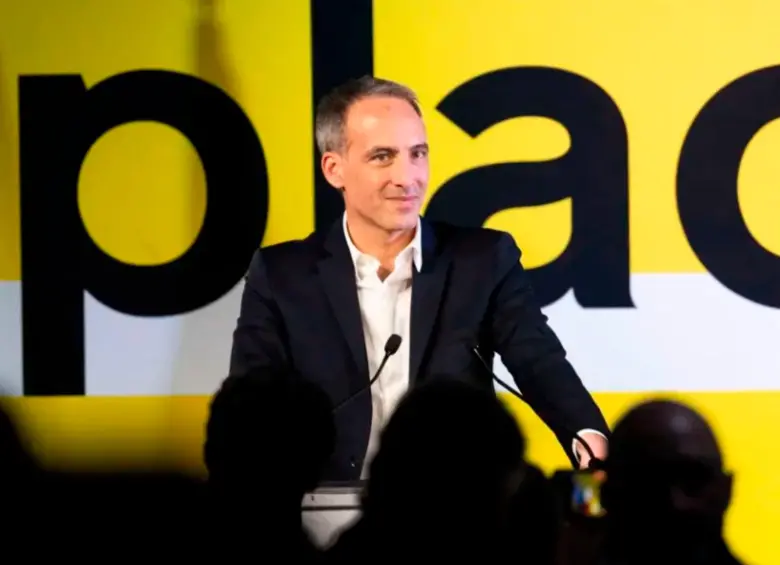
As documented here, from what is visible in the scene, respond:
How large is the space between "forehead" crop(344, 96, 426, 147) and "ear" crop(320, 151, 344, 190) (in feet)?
0.27

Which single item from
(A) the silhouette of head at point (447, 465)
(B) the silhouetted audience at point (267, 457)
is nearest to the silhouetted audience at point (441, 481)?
(A) the silhouette of head at point (447, 465)

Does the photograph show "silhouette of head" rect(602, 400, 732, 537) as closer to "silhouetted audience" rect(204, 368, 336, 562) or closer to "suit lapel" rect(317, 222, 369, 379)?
"silhouetted audience" rect(204, 368, 336, 562)

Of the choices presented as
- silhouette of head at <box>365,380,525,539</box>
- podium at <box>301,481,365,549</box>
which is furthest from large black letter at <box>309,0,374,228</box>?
silhouette of head at <box>365,380,525,539</box>

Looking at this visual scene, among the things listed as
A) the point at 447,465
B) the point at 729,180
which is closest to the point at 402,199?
the point at 729,180

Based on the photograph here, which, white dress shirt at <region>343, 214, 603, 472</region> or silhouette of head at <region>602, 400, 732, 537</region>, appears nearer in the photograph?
silhouette of head at <region>602, 400, 732, 537</region>

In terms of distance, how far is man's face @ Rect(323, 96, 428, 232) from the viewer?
264 cm

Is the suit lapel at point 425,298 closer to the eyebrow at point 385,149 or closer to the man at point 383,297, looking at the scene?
the man at point 383,297

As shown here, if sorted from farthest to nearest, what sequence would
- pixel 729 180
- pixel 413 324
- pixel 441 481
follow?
pixel 729 180 → pixel 413 324 → pixel 441 481

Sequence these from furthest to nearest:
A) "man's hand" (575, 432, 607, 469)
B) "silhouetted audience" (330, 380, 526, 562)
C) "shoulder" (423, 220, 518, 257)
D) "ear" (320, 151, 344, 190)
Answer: "ear" (320, 151, 344, 190)
"shoulder" (423, 220, 518, 257)
"man's hand" (575, 432, 607, 469)
"silhouetted audience" (330, 380, 526, 562)

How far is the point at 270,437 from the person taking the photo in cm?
136

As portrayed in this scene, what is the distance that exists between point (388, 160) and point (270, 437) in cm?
138

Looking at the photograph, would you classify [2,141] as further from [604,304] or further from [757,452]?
[757,452]

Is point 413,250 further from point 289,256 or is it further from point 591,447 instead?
point 591,447

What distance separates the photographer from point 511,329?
2537mm
